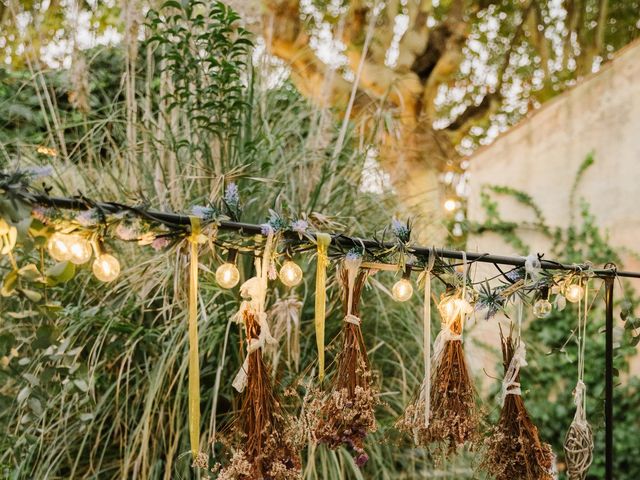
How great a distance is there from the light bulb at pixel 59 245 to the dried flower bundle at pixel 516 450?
923mm

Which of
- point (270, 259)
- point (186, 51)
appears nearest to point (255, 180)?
point (186, 51)

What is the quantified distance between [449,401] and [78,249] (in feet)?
2.59

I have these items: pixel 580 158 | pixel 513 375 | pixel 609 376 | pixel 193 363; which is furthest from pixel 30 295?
pixel 580 158

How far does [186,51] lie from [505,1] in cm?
534

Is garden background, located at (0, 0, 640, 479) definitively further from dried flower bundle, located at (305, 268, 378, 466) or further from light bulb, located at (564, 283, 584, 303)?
light bulb, located at (564, 283, 584, 303)

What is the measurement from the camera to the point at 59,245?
870 mm

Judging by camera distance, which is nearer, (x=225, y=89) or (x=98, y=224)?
(x=98, y=224)

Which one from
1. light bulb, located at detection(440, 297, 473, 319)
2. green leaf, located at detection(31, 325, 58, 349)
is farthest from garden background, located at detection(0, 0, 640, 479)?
light bulb, located at detection(440, 297, 473, 319)

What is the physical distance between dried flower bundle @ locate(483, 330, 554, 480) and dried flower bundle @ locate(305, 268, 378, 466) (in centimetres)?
28

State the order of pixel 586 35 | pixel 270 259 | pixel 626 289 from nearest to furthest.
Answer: pixel 270 259 < pixel 626 289 < pixel 586 35

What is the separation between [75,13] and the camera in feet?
7.16

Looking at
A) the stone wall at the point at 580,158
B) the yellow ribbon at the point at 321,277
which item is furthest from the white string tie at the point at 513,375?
the stone wall at the point at 580,158

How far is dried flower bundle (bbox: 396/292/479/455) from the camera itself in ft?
3.98

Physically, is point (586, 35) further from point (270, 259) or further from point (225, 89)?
point (270, 259)
